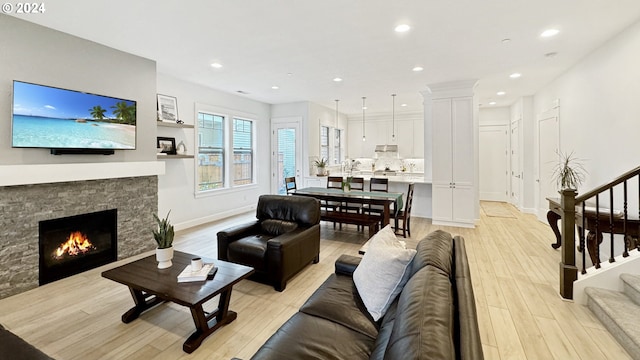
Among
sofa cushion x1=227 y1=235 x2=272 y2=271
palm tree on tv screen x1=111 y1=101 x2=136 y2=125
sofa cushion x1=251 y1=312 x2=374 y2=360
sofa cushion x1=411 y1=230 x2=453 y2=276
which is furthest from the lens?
palm tree on tv screen x1=111 y1=101 x2=136 y2=125

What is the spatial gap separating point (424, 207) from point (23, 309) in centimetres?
656

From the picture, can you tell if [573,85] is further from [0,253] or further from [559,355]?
[0,253]

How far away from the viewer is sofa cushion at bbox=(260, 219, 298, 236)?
356 centimetres

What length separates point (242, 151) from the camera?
275 inches

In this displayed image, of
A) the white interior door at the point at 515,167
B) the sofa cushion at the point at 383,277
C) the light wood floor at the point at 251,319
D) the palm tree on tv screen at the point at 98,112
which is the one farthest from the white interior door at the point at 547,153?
the palm tree on tv screen at the point at 98,112

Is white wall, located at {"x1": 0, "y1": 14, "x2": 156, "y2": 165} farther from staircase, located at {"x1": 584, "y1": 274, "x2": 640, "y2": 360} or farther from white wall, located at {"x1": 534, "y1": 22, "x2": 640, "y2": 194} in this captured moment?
white wall, located at {"x1": 534, "y1": 22, "x2": 640, "y2": 194}

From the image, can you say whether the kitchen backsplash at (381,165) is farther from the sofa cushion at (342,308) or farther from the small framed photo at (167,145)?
the sofa cushion at (342,308)

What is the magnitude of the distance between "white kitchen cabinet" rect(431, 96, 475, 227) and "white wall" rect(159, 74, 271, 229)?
14.6 ft

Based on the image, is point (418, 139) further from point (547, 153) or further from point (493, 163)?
point (547, 153)

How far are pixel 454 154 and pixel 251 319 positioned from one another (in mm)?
4871

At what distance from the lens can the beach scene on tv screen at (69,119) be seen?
291 centimetres

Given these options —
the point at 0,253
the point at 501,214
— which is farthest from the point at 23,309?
the point at 501,214

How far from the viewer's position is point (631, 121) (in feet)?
10.5

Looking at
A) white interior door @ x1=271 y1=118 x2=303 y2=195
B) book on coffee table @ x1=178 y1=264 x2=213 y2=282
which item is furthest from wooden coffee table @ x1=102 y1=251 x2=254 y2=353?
white interior door @ x1=271 y1=118 x2=303 y2=195
